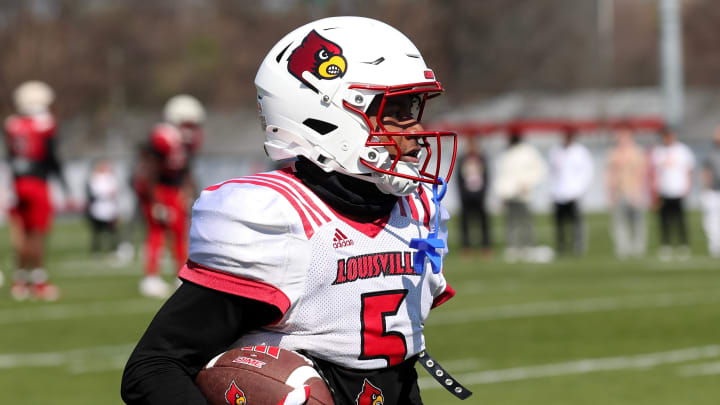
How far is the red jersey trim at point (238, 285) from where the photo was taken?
8.90ft

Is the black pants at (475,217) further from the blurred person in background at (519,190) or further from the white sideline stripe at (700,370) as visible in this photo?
the white sideline stripe at (700,370)

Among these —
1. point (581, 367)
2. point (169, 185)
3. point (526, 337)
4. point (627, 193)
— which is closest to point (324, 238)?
point (581, 367)

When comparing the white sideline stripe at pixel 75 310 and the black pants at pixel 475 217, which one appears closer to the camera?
the white sideline stripe at pixel 75 310

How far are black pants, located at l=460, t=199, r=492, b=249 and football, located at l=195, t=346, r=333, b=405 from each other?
1378 centimetres

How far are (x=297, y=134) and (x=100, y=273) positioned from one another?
12.8 meters

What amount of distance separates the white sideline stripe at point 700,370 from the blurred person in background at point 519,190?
863 cm

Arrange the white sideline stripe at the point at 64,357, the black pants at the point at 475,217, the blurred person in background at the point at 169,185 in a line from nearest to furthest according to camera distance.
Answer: the white sideline stripe at the point at 64,357 < the blurred person in background at the point at 169,185 < the black pants at the point at 475,217

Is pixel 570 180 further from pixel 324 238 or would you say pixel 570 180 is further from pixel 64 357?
pixel 324 238

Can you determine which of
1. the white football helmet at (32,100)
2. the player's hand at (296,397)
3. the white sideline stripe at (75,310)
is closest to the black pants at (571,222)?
the white sideline stripe at (75,310)

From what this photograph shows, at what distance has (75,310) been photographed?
10602 mm

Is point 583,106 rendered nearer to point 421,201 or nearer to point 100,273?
point 100,273

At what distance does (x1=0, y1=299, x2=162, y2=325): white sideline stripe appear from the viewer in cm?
1016

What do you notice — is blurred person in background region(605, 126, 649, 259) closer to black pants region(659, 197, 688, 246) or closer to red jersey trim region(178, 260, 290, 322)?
black pants region(659, 197, 688, 246)

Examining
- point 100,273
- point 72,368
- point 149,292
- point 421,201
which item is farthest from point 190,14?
point 421,201
